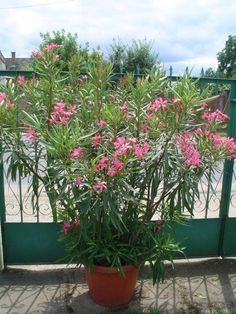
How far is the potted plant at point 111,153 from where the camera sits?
9.57 feet

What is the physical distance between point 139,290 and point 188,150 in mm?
1630

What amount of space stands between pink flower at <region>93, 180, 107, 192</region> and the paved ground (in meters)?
1.31

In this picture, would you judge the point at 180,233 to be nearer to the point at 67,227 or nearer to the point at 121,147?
the point at 67,227

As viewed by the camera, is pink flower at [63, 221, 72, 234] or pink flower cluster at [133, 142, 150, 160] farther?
pink flower at [63, 221, 72, 234]

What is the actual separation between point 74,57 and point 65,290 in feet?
7.20

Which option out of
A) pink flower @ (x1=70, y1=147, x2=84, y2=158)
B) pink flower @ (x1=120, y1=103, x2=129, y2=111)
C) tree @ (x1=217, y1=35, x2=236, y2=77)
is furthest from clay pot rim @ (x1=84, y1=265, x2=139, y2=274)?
tree @ (x1=217, y1=35, x2=236, y2=77)

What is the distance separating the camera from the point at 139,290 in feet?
12.7

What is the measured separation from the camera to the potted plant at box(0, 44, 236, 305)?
292cm

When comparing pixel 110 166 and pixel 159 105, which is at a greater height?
pixel 159 105

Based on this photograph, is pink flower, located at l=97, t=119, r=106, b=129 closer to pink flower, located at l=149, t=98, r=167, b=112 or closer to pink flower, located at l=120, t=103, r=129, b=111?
pink flower, located at l=120, t=103, r=129, b=111

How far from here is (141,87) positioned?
3.12 meters

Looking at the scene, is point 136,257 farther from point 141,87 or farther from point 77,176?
point 141,87

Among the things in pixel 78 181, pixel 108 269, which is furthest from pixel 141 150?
pixel 108 269

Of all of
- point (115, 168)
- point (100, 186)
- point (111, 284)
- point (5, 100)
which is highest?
point (5, 100)
